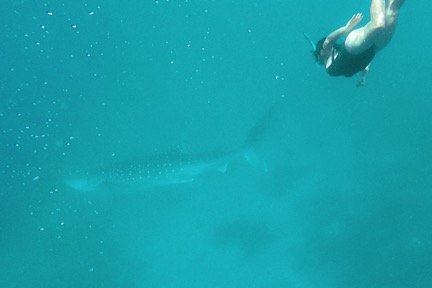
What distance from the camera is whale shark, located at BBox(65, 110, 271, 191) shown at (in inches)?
696

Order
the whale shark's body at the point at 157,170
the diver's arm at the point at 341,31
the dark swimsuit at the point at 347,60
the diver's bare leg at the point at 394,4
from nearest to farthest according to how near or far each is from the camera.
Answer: the diver's bare leg at the point at 394,4 < the dark swimsuit at the point at 347,60 < the diver's arm at the point at 341,31 < the whale shark's body at the point at 157,170

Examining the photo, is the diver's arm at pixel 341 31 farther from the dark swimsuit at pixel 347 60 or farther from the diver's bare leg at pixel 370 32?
the diver's bare leg at pixel 370 32

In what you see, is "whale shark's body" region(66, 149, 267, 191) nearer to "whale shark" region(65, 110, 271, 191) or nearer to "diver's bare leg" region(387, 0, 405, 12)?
"whale shark" region(65, 110, 271, 191)

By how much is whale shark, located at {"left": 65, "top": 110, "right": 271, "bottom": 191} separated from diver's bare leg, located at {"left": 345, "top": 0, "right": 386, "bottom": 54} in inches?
478

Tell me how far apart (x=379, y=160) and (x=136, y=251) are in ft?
41.3

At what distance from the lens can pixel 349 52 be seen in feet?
15.8

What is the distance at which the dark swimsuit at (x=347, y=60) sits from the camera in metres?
4.85

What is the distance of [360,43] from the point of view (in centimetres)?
469

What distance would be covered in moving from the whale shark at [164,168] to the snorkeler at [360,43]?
38.3ft

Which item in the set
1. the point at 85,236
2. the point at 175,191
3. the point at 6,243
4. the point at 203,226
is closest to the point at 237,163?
the point at 175,191

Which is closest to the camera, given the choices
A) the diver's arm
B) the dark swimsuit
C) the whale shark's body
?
the dark swimsuit

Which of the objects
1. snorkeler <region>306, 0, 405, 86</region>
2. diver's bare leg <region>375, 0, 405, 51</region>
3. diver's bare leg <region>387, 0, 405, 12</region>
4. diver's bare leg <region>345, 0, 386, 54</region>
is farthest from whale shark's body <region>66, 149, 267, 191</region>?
diver's bare leg <region>387, 0, 405, 12</region>

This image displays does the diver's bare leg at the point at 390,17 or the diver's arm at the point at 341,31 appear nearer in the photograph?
the diver's bare leg at the point at 390,17

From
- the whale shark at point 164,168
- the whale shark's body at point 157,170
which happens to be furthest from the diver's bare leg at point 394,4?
the whale shark's body at point 157,170
